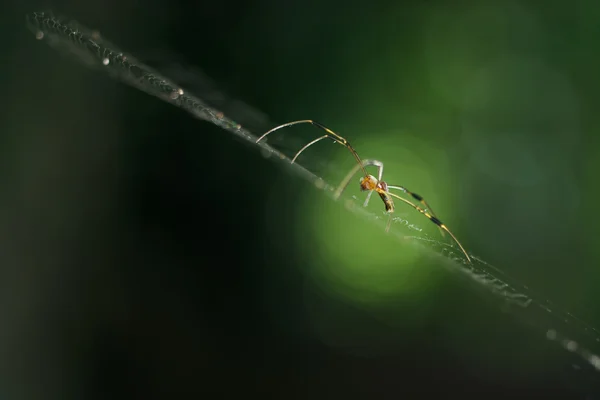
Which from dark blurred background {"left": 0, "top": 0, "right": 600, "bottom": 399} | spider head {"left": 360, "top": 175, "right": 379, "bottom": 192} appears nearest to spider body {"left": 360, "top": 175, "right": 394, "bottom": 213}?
spider head {"left": 360, "top": 175, "right": 379, "bottom": 192}

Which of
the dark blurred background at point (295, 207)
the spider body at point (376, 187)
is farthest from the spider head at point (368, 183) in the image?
the dark blurred background at point (295, 207)

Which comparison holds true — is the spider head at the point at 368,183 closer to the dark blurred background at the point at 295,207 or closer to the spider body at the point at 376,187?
the spider body at the point at 376,187

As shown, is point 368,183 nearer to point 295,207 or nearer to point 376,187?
point 376,187

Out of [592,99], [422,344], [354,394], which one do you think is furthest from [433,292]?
[592,99]

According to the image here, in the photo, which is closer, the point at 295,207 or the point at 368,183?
the point at 368,183

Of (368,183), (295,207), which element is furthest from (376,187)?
(295,207)

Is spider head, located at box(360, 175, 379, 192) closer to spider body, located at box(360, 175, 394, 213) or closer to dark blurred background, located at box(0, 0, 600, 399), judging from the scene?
spider body, located at box(360, 175, 394, 213)

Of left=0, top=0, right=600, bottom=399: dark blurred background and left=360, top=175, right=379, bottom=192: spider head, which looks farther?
left=0, top=0, right=600, bottom=399: dark blurred background

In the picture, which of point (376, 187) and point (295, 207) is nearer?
point (376, 187)
